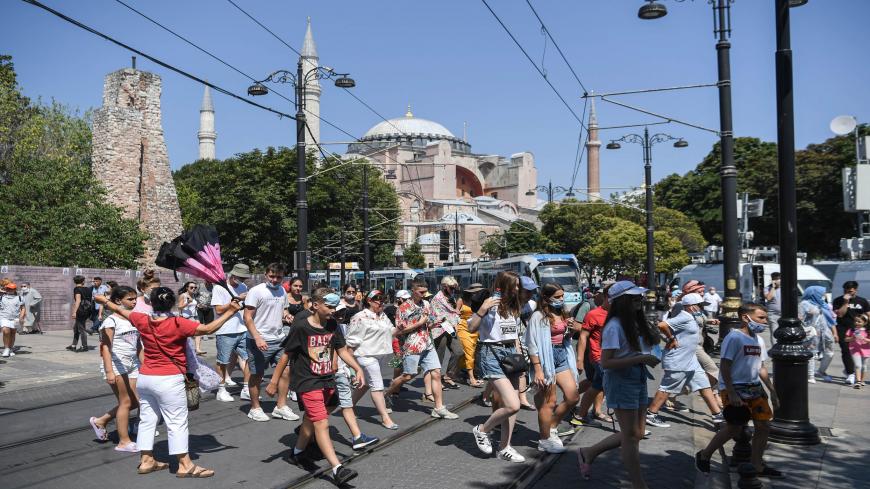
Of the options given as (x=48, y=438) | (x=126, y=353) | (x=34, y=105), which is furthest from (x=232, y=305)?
(x=34, y=105)

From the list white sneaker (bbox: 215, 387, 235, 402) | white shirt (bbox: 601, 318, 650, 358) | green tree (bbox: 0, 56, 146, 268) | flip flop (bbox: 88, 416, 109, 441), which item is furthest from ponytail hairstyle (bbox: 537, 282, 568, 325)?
green tree (bbox: 0, 56, 146, 268)

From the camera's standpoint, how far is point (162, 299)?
587cm

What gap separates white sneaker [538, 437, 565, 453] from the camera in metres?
6.75

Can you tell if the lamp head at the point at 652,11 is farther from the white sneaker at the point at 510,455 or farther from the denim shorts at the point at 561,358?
the white sneaker at the point at 510,455

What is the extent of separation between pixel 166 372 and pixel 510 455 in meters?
2.93

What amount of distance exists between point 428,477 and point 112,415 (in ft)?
10.9

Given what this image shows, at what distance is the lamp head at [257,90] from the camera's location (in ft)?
57.3

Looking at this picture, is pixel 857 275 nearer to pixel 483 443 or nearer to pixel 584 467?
pixel 483 443

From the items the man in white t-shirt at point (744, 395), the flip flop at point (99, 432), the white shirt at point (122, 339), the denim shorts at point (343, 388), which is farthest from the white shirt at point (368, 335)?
the man in white t-shirt at point (744, 395)

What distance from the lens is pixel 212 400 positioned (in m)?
9.74

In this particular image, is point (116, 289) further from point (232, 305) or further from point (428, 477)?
point (428, 477)

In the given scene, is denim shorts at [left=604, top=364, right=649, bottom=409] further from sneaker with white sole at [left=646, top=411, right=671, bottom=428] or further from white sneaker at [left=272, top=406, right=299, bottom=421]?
white sneaker at [left=272, top=406, right=299, bottom=421]

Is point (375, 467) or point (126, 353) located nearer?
point (375, 467)

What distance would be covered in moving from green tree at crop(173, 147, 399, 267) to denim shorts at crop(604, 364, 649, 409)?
1270 inches
